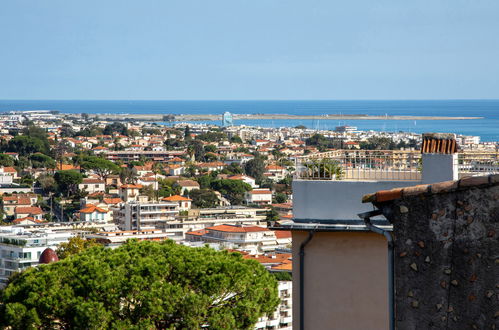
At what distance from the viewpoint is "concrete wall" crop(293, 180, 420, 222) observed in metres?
6.37

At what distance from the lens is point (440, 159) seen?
6441 mm

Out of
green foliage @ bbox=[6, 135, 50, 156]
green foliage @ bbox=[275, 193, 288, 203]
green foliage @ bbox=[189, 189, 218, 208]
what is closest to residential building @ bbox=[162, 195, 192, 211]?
green foliage @ bbox=[189, 189, 218, 208]

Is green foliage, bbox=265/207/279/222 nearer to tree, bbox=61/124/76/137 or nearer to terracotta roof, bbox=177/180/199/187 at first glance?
terracotta roof, bbox=177/180/199/187

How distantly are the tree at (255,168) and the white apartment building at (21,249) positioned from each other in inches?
1548

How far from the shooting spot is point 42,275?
1196 cm

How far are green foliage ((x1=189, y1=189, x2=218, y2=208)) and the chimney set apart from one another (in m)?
56.5

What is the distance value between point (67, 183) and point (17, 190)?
302cm

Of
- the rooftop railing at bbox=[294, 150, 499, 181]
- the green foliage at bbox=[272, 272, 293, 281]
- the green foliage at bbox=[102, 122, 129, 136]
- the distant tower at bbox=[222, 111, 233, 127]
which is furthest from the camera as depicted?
the distant tower at bbox=[222, 111, 233, 127]

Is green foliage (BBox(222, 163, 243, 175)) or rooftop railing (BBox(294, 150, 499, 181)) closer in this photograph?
rooftop railing (BBox(294, 150, 499, 181))

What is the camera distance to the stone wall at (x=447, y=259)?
11.7 feet

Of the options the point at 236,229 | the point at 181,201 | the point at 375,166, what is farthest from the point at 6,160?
the point at 375,166

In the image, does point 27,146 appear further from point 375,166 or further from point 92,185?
point 375,166

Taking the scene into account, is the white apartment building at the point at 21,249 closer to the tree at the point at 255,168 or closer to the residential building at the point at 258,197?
the residential building at the point at 258,197

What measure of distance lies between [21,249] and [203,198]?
85.3 ft
